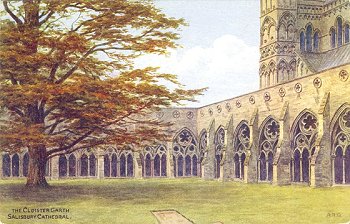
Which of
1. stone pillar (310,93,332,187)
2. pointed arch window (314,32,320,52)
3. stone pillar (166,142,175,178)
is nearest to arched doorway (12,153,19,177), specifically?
stone pillar (166,142,175,178)

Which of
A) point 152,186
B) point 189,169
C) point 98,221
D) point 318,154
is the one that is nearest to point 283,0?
point 189,169

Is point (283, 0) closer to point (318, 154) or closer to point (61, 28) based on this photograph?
point (318, 154)

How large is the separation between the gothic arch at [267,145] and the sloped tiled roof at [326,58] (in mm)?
6864

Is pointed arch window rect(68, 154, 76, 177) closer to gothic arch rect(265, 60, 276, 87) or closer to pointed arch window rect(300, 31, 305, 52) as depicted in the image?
gothic arch rect(265, 60, 276, 87)

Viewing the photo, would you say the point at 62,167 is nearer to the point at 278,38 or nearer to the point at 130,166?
the point at 130,166

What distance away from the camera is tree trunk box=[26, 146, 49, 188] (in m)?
15.0

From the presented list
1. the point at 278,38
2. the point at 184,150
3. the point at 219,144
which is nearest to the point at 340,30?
the point at 278,38

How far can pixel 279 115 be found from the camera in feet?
68.7

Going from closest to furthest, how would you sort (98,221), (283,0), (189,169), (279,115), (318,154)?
(98,221) → (318,154) → (279,115) → (189,169) → (283,0)

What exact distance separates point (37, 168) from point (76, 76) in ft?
8.65

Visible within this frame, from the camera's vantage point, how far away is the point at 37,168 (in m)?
15.1

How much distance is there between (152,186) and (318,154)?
212 inches

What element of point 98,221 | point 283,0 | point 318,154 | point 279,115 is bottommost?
point 98,221

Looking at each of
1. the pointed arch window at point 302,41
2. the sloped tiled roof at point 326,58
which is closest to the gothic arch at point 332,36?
the sloped tiled roof at point 326,58
